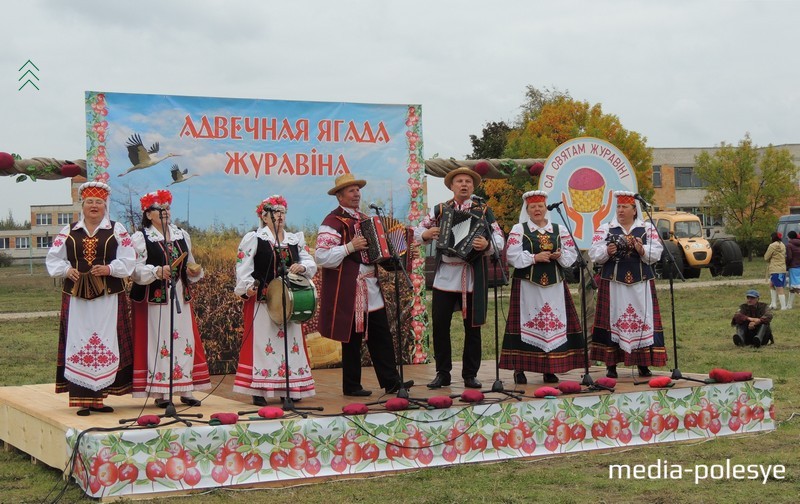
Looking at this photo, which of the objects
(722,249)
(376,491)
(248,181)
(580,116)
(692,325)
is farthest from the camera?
(580,116)

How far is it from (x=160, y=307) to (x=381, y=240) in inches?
60.8

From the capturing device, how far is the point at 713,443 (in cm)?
690

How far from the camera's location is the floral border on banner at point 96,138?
8.45m

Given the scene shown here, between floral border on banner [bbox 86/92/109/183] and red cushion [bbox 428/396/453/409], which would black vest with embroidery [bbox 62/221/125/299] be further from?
red cushion [bbox 428/396/453/409]

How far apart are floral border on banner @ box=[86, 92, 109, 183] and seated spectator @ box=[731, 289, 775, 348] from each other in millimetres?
7932

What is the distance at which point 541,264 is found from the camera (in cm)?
761

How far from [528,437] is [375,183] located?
375 centimetres

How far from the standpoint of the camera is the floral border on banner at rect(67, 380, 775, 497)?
557cm

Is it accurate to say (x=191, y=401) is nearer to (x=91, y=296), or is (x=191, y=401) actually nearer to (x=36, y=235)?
(x=91, y=296)

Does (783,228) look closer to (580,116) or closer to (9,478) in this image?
(580,116)

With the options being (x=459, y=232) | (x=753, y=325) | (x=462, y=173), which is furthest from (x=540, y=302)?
(x=753, y=325)

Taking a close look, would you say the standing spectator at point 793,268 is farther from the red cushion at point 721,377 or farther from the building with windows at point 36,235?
the building with windows at point 36,235

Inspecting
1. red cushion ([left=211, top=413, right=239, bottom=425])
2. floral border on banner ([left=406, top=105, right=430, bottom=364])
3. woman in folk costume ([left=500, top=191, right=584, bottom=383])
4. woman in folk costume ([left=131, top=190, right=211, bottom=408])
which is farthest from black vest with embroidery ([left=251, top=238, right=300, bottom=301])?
floral border on banner ([left=406, top=105, right=430, bottom=364])

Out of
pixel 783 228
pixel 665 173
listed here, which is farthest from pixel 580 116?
pixel 665 173
